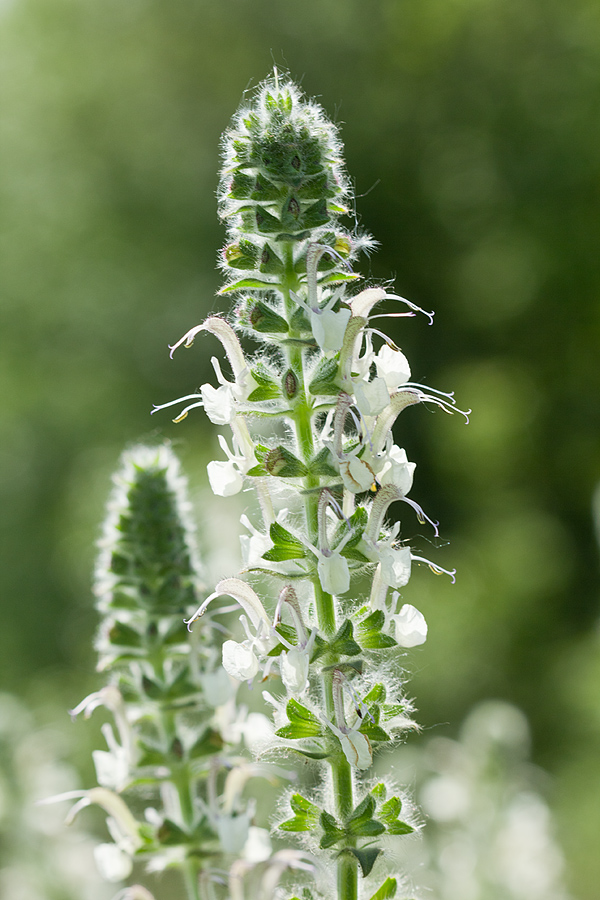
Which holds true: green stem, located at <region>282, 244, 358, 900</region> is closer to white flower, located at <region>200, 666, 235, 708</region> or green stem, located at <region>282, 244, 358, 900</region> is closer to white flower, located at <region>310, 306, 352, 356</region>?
white flower, located at <region>310, 306, 352, 356</region>

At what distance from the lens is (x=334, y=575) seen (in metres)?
1.30

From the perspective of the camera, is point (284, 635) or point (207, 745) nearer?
point (284, 635)

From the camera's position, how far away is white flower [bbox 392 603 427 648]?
1346mm

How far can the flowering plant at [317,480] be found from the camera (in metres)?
1.33

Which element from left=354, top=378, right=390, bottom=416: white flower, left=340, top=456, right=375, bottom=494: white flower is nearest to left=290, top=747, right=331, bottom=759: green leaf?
left=340, top=456, right=375, bottom=494: white flower

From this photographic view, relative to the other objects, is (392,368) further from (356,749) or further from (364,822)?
(364,822)

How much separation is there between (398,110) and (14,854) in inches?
597

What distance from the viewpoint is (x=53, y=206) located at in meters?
19.2

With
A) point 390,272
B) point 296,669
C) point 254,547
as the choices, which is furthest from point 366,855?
point 390,272

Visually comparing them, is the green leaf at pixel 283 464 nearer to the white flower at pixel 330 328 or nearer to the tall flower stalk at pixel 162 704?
the white flower at pixel 330 328

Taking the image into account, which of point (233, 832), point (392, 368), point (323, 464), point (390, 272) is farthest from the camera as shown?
point (390, 272)

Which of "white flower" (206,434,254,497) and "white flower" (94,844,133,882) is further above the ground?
"white flower" (206,434,254,497)

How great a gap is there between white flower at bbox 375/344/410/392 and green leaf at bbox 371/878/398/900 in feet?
2.52

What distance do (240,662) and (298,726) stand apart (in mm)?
133
